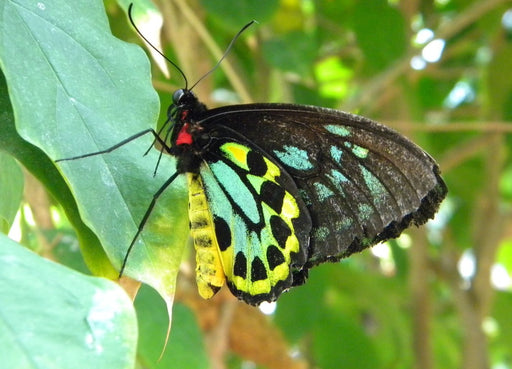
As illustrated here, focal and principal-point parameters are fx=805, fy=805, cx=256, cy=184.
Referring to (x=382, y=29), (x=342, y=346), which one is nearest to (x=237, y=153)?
(x=382, y=29)

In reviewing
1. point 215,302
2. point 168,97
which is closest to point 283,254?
point 168,97

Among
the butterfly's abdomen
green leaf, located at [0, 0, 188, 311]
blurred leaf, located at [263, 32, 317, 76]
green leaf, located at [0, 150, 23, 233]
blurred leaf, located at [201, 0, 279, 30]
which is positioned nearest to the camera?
green leaf, located at [0, 0, 188, 311]

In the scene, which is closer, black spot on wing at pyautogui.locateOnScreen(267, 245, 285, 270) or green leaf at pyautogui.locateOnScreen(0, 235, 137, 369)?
green leaf at pyautogui.locateOnScreen(0, 235, 137, 369)

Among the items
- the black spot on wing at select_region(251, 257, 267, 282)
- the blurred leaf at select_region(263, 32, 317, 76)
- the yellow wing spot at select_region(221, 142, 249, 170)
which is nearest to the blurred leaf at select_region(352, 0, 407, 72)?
the blurred leaf at select_region(263, 32, 317, 76)

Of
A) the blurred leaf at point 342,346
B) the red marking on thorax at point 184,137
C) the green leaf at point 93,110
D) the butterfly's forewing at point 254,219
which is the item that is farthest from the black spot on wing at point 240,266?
the blurred leaf at point 342,346

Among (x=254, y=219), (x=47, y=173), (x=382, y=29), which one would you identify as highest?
(x=382, y=29)

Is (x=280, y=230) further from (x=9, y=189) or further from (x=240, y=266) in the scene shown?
(x=9, y=189)

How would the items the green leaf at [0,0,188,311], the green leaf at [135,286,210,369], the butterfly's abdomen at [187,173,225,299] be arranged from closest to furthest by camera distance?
1. the green leaf at [0,0,188,311]
2. the butterfly's abdomen at [187,173,225,299]
3. the green leaf at [135,286,210,369]

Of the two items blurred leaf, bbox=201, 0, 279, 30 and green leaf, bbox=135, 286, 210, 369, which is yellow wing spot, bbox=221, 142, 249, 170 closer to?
green leaf, bbox=135, 286, 210, 369
